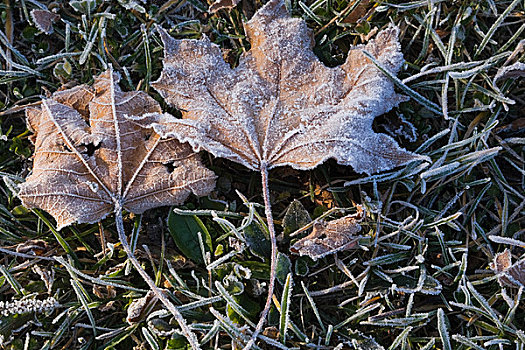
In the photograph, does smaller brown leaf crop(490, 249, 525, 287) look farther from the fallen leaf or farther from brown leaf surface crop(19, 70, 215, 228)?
brown leaf surface crop(19, 70, 215, 228)

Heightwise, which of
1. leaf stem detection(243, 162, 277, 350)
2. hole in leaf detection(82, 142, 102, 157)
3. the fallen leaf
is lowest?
leaf stem detection(243, 162, 277, 350)

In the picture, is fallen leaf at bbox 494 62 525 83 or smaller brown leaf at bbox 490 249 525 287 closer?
smaller brown leaf at bbox 490 249 525 287

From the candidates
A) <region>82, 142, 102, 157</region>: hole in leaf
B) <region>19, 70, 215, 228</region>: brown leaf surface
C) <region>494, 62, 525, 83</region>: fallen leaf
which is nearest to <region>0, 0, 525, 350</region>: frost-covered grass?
<region>494, 62, 525, 83</region>: fallen leaf

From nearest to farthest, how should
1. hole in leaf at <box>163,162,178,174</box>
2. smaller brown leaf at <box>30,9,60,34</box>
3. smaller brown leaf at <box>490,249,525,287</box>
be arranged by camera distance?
smaller brown leaf at <box>490,249,525,287</box>, hole in leaf at <box>163,162,178,174</box>, smaller brown leaf at <box>30,9,60,34</box>

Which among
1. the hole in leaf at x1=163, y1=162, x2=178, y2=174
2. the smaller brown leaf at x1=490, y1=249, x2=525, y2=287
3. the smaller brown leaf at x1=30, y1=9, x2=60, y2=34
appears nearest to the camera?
the smaller brown leaf at x1=490, y1=249, x2=525, y2=287

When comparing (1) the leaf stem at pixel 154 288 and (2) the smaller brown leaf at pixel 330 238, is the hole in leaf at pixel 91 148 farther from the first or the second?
(2) the smaller brown leaf at pixel 330 238

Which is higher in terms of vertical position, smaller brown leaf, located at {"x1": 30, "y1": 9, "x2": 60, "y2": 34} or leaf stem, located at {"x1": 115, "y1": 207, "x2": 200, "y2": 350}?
smaller brown leaf, located at {"x1": 30, "y1": 9, "x2": 60, "y2": 34}

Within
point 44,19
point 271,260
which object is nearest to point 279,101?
point 271,260
